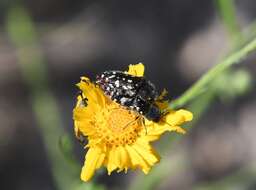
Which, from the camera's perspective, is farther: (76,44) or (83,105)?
(76,44)

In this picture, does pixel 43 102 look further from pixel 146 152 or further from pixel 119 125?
pixel 146 152

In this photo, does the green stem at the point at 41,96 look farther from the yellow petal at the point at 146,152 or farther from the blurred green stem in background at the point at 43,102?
the yellow petal at the point at 146,152

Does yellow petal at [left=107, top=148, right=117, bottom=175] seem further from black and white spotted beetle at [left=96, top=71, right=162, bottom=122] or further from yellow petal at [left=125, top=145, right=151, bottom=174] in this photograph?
black and white spotted beetle at [left=96, top=71, right=162, bottom=122]

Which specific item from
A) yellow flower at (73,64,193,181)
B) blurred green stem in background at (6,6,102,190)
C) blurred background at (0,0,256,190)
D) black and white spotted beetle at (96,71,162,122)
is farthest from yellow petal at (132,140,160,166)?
blurred background at (0,0,256,190)

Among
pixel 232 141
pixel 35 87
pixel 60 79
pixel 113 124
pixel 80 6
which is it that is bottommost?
pixel 113 124

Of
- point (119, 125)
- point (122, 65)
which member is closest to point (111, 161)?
point (119, 125)

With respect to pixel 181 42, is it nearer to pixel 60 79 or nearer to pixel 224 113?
pixel 224 113

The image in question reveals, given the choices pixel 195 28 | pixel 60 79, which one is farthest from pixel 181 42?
pixel 60 79
